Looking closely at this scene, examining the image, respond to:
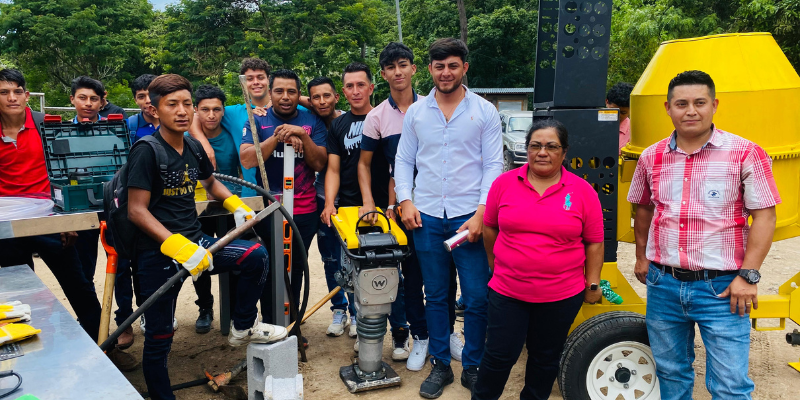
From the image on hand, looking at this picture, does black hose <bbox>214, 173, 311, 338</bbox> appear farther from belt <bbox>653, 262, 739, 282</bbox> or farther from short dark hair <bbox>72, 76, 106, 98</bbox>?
short dark hair <bbox>72, 76, 106, 98</bbox>

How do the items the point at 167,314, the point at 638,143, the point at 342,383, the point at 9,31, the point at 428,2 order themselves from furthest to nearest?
the point at 428,2 → the point at 9,31 → the point at 342,383 → the point at 638,143 → the point at 167,314

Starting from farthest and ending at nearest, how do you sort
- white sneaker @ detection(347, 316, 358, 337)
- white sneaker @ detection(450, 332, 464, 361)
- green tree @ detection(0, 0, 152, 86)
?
1. green tree @ detection(0, 0, 152, 86)
2. white sneaker @ detection(347, 316, 358, 337)
3. white sneaker @ detection(450, 332, 464, 361)

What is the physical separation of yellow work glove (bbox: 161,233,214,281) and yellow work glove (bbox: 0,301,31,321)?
0.69m

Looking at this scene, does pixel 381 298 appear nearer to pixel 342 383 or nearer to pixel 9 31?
pixel 342 383

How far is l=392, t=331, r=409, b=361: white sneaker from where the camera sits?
4242mm

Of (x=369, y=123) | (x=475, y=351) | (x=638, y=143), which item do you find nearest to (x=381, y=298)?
(x=475, y=351)

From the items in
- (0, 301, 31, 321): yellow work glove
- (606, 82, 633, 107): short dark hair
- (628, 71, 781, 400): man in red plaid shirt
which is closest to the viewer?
(0, 301, 31, 321): yellow work glove

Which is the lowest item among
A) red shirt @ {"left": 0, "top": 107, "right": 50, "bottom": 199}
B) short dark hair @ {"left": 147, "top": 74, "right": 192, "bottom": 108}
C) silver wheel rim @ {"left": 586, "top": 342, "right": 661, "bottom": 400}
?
silver wheel rim @ {"left": 586, "top": 342, "right": 661, "bottom": 400}

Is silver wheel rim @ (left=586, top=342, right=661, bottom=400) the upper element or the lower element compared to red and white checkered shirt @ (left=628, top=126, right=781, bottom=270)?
lower

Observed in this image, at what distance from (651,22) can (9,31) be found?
26289mm

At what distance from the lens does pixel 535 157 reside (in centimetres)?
289

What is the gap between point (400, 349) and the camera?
4.25 m

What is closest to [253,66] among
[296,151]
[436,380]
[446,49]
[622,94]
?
[296,151]

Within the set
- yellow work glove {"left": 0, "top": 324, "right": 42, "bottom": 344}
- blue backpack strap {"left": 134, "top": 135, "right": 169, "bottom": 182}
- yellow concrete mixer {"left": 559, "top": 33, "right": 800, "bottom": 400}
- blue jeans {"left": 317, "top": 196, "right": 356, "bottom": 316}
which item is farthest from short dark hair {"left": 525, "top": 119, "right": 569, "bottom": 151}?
yellow work glove {"left": 0, "top": 324, "right": 42, "bottom": 344}
